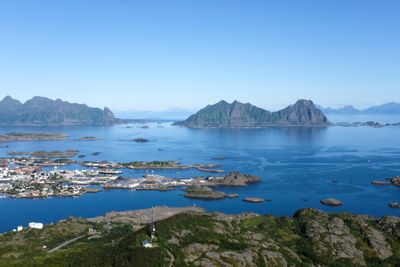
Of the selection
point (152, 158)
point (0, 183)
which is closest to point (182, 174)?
point (152, 158)

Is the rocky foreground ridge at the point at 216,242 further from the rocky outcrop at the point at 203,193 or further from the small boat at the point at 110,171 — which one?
the small boat at the point at 110,171

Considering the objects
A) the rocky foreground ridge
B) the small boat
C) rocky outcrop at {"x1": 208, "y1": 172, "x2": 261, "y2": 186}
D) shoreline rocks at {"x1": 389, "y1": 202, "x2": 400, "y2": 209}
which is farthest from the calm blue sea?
the rocky foreground ridge

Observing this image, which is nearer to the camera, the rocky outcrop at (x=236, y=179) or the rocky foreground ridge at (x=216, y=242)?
the rocky foreground ridge at (x=216, y=242)

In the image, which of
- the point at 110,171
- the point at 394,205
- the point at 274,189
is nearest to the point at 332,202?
the point at 394,205

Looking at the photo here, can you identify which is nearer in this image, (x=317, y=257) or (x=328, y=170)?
(x=317, y=257)

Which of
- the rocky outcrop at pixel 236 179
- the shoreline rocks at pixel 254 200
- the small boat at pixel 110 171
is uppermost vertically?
the rocky outcrop at pixel 236 179

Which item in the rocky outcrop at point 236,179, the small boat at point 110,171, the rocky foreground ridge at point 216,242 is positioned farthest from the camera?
the small boat at point 110,171

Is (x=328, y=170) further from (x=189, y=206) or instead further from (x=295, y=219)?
(x=295, y=219)

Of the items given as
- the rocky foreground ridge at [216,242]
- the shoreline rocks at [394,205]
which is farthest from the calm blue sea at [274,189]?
the rocky foreground ridge at [216,242]
